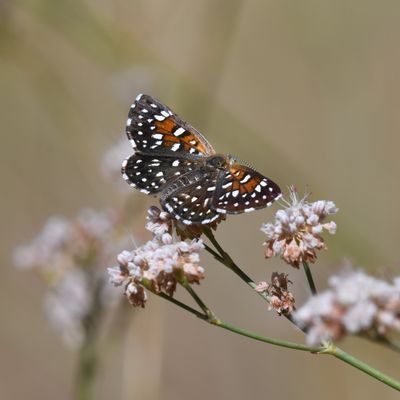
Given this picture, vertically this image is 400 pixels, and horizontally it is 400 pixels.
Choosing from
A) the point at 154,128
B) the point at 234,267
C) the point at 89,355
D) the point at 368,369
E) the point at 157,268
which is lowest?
the point at 368,369

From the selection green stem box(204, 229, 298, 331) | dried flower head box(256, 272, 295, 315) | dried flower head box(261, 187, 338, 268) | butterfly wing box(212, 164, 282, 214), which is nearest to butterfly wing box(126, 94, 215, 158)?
butterfly wing box(212, 164, 282, 214)

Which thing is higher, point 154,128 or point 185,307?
point 154,128

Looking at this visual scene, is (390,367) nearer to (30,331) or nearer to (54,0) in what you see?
(54,0)

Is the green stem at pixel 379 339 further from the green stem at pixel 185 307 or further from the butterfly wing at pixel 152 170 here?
the butterfly wing at pixel 152 170

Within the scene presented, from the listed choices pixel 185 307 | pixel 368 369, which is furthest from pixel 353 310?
pixel 185 307

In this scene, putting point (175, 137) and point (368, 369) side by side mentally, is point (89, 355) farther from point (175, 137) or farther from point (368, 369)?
point (368, 369)

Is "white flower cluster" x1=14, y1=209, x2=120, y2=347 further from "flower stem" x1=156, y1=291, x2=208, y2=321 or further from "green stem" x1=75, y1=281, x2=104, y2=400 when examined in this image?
"flower stem" x1=156, y1=291, x2=208, y2=321

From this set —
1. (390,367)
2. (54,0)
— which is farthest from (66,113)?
(390,367)

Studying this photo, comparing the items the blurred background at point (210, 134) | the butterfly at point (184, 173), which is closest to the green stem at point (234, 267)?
the butterfly at point (184, 173)
